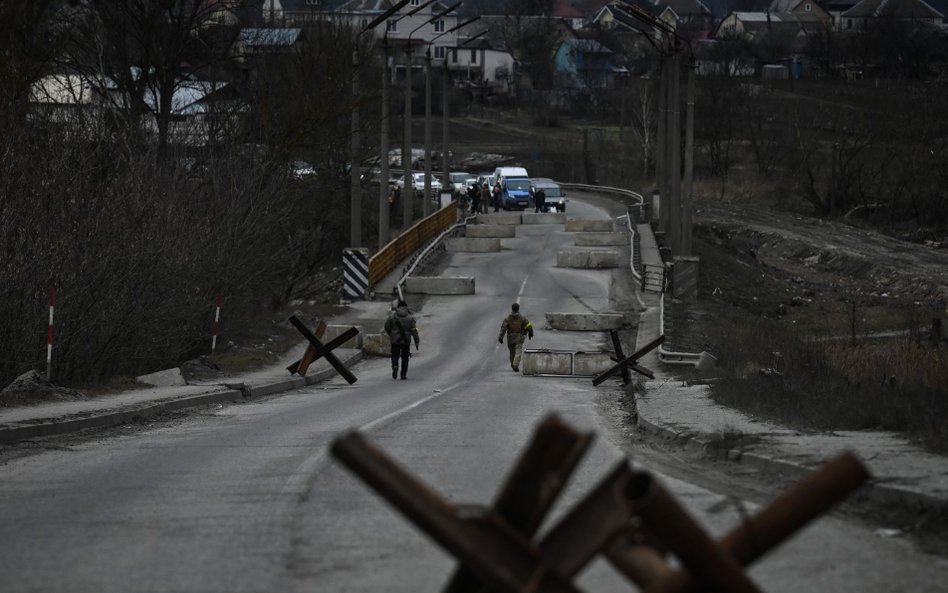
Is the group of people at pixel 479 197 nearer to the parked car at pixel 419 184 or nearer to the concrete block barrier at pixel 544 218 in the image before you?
the concrete block barrier at pixel 544 218

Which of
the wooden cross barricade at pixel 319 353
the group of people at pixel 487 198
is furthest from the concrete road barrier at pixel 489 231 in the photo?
the wooden cross barricade at pixel 319 353

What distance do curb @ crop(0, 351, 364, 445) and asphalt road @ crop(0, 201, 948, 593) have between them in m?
0.49

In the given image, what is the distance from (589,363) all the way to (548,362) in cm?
85

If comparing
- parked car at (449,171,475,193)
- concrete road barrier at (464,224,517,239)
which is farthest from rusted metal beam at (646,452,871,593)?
parked car at (449,171,475,193)

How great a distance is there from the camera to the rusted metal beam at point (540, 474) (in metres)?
5.11

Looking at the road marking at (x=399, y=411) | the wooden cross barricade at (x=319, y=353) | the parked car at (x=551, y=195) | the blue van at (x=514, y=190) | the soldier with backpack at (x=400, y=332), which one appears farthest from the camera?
the blue van at (x=514, y=190)

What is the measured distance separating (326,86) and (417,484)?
131ft

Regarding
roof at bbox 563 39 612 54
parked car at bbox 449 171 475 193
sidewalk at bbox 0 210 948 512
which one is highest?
roof at bbox 563 39 612 54

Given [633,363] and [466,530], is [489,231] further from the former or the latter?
[466,530]

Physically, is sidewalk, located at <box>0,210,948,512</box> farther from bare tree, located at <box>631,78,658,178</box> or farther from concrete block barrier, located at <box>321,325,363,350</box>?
bare tree, located at <box>631,78,658,178</box>

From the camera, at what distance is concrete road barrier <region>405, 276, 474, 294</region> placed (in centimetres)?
4572

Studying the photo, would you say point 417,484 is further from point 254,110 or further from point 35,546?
point 254,110

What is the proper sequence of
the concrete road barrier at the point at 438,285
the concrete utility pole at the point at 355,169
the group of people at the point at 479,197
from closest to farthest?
the concrete utility pole at the point at 355,169 < the concrete road barrier at the point at 438,285 < the group of people at the point at 479,197

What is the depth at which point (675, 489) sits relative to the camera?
10.7m
